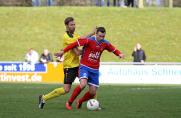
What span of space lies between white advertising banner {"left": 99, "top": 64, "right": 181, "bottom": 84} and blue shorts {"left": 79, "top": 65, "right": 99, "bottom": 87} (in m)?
17.0

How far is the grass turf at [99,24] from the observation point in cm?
4462

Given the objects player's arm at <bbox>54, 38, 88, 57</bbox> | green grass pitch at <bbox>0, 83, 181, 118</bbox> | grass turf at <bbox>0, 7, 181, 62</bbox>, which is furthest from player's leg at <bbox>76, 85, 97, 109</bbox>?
grass turf at <bbox>0, 7, 181, 62</bbox>

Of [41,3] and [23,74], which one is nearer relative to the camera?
[23,74]

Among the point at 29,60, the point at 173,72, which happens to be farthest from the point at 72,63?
the point at 29,60

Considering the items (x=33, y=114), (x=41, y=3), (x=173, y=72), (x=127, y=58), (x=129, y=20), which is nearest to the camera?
(x=33, y=114)

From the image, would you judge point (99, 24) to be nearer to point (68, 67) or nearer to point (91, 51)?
point (68, 67)

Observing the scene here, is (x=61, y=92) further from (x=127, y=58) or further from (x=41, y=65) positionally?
(x=127, y=58)

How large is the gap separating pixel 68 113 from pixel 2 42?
30080mm

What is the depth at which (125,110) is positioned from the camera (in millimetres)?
16516

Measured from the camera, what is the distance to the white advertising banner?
33781 millimetres

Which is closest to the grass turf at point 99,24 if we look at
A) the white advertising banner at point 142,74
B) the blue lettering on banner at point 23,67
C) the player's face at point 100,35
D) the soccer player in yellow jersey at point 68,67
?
the blue lettering on banner at point 23,67

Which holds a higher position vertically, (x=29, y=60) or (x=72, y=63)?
(x=72, y=63)

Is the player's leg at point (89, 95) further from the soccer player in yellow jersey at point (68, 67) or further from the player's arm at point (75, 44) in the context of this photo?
the player's arm at point (75, 44)

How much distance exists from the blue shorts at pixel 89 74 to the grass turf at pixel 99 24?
26.0m
